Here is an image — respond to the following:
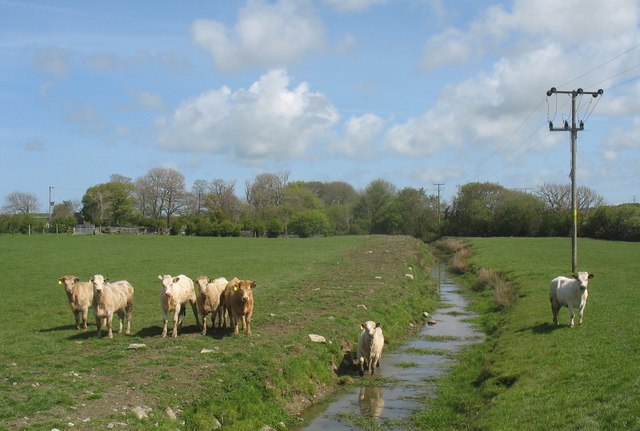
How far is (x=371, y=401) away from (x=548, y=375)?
14.8ft

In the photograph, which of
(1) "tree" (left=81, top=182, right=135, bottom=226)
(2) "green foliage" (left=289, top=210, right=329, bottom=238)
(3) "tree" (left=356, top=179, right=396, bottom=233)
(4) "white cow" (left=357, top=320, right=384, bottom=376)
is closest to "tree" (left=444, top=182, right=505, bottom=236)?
(3) "tree" (left=356, top=179, right=396, bottom=233)

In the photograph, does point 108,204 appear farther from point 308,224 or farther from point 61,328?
point 61,328

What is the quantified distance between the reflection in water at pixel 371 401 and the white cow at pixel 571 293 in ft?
25.7

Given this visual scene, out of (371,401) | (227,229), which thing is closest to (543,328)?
(371,401)

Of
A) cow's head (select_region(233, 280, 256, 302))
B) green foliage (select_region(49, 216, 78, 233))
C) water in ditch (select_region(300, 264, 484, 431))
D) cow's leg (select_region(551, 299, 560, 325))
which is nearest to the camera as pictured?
water in ditch (select_region(300, 264, 484, 431))

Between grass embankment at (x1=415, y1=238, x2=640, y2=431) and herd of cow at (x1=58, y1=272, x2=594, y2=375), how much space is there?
1358 millimetres

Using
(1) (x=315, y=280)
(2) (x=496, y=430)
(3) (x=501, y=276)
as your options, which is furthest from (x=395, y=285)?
(2) (x=496, y=430)

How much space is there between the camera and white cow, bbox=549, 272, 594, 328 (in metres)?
20.5

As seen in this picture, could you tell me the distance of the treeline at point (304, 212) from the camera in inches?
4715

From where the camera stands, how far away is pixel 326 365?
59.9 feet

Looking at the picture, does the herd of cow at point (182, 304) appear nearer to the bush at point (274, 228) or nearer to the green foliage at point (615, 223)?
the green foliage at point (615, 223)

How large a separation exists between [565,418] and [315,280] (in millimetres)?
25561

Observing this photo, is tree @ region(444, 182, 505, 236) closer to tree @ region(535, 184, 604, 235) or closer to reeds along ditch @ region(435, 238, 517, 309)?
tree @ region(535, 184, 604, 235)

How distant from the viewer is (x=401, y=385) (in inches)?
689
